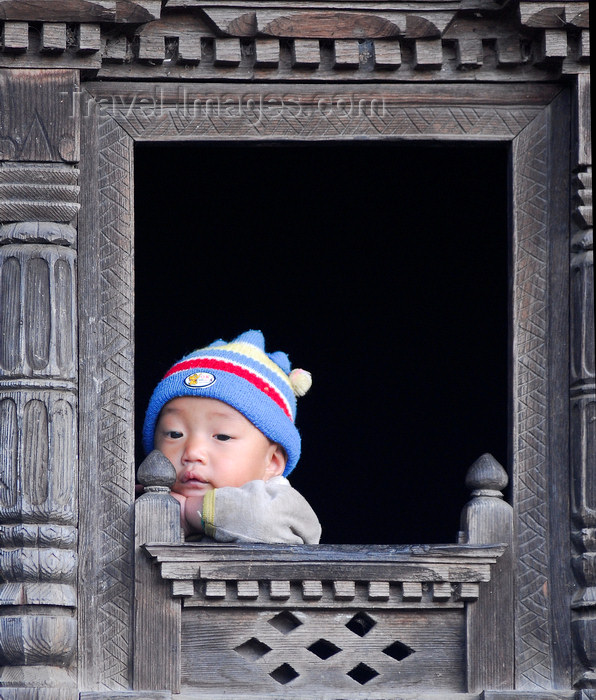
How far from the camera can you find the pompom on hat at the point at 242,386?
5617 mm

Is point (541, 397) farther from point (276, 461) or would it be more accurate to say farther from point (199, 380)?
point (199, 380)

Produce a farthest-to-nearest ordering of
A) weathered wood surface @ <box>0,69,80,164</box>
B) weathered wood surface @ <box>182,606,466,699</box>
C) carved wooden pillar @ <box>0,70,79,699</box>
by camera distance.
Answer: weathered wood surface @ <box>0,69,80,164</box> < weathered wood surface @ <box>182,606,466,699</box> < carved wooden pillar @ <box>0,70,79,699</box>

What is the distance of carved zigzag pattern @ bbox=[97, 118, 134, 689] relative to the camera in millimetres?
5043

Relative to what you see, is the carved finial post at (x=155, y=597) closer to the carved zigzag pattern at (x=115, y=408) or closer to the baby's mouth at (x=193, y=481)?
the carved zigzag pattern at (x=115, y=408)

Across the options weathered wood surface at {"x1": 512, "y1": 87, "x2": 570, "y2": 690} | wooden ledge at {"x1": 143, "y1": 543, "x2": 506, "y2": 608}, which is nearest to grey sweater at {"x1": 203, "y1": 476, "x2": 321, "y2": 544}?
wooden ledge at {"x1": 143, "y1": 543, "x2": 506, "y2": 608}

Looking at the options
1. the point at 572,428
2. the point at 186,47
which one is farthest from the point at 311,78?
the point at 572,428

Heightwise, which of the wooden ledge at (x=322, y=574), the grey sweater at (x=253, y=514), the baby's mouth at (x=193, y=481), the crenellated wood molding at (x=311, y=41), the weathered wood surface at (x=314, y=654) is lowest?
the weathered wood surface at (x=314, y=654)

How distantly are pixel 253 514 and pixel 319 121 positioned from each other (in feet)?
3.88

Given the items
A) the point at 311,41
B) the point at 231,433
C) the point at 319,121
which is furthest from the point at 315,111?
the point at 231,433

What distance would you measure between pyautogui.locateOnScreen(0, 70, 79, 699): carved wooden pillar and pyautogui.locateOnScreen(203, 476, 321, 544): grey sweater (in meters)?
0.43

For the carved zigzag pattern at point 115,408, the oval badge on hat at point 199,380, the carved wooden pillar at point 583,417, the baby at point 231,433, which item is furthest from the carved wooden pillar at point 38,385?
the carved wooden pillar at point 583,417

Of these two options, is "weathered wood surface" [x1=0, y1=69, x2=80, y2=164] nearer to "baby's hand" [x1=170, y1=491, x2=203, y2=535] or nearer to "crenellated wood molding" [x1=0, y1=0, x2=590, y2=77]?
"crenellated wood molding" [x1=0, y1=0, x2=590, y2=77]

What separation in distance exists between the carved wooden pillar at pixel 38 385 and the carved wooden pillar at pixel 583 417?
1444 mm

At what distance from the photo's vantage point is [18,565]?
4938 millimetres
